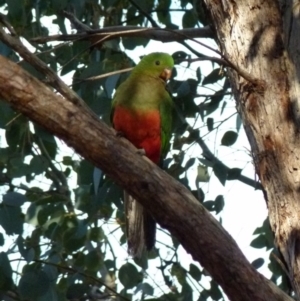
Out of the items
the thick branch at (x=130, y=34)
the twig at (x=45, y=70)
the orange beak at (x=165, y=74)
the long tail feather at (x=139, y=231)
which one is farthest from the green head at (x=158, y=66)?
the twig at (x=45, y=70)

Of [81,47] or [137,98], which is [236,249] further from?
[81,47]

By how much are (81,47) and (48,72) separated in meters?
1.84

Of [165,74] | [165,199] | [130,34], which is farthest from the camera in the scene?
[165,74]

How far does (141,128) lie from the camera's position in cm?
384

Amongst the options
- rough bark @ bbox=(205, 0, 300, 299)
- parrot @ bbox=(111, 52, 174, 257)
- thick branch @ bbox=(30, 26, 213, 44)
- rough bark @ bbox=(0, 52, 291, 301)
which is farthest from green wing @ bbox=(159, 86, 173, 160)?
rough bark @ bbox=(0, 52, 291, 301)

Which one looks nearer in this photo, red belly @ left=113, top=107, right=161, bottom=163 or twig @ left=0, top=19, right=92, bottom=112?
twig @ left=0, top=19, right=92, bottom=112

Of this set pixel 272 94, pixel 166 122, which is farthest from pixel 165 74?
pixel 272 94

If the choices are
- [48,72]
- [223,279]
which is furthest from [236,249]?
[48,72]

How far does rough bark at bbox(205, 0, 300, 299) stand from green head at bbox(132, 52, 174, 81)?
1.58m

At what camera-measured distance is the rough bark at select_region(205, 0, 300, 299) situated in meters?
2.27

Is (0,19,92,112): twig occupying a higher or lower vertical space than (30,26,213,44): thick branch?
lower

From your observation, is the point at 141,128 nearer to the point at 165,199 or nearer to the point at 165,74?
the point at 165,74

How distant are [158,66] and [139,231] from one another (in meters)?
1.05

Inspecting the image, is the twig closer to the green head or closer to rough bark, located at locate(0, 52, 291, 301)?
rough bark, located at locate(0, 52, 291, 301)
